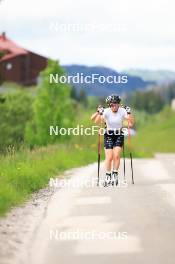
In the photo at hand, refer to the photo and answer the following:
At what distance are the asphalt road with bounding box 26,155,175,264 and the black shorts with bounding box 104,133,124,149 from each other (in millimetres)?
994

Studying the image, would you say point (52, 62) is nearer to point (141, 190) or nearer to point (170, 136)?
point (141, 190)

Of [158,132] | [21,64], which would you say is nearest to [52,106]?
[21,64]

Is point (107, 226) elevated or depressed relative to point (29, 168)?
depressed

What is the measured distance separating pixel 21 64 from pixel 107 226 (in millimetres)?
98896

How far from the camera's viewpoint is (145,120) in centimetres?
18550

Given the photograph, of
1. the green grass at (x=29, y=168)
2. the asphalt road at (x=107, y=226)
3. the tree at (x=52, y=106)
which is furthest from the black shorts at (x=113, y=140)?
the tree at (x=52, y=106)

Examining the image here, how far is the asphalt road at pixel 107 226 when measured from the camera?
345 inches

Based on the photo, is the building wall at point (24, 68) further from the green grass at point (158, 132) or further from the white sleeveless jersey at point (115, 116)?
the white sleeveless jersey at point (115, 116)

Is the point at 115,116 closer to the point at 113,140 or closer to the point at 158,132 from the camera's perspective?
the point at 113,140

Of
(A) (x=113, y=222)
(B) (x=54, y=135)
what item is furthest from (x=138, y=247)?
(B) (x=54, y=135)

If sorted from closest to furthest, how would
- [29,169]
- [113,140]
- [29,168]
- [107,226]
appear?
1. [107,226]
2. [113,140]
3. [29,169]
4. [29,168]

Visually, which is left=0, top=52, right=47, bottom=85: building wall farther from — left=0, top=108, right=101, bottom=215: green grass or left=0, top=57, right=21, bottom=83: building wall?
left=0, top=108, right=101, bottom=215: green grass

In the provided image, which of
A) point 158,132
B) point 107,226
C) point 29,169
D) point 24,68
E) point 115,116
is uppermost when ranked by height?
point 24,68

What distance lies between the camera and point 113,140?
14883 millimetres
